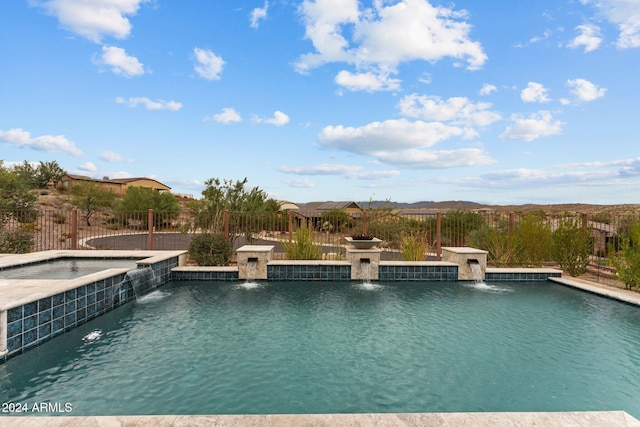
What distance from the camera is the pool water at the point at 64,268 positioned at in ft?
19.9

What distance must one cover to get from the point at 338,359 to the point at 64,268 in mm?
6869

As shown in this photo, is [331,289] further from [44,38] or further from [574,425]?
[44,38]

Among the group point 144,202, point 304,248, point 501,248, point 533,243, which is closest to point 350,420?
point 304,248

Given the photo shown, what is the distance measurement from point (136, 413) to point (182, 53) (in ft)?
42.2

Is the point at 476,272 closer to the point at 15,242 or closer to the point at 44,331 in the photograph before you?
the point at 44,331

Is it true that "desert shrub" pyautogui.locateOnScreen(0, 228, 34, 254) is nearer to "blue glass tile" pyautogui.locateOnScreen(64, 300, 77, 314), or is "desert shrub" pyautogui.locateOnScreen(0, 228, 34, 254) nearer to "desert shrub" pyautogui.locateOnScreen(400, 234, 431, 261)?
"blue glass tile" pyautogui.locateOnScreen(64, 300, 77, 314)

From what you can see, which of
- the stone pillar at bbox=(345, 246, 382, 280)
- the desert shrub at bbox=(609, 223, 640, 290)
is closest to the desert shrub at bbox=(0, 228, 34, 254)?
the stone pillar at bbox=(345, 246, 382, 280)

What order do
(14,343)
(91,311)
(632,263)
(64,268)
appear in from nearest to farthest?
(14,343) < (91,311) < (632,263) < (64,268)

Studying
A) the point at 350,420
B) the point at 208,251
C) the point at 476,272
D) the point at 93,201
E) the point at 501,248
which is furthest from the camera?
the point at 93,201

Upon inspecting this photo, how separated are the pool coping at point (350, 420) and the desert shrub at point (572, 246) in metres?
7.91

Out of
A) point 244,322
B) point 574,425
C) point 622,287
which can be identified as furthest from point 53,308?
point 622,287

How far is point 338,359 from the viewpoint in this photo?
3.42 meters

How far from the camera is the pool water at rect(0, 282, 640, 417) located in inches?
104

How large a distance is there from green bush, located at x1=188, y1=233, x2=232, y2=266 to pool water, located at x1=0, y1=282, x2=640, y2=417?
3.16 m
